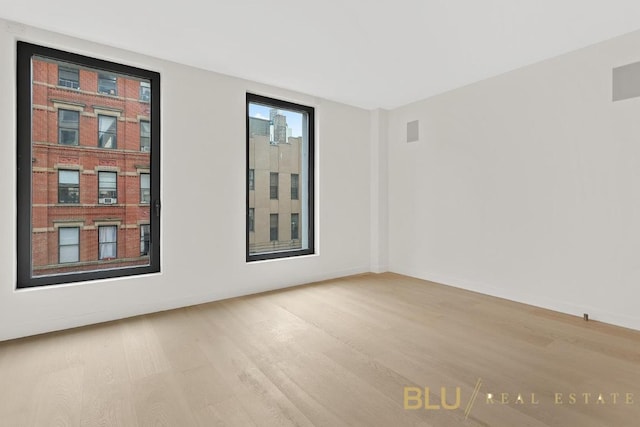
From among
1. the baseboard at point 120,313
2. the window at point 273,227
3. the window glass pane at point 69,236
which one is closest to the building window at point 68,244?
the window glass pane at point 69,236

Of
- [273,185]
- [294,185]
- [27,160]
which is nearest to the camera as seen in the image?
[27,160]

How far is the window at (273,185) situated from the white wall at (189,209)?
582mm

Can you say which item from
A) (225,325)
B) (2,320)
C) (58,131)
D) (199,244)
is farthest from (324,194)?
(2,320)

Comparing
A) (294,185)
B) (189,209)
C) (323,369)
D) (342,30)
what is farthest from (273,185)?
(323,369)

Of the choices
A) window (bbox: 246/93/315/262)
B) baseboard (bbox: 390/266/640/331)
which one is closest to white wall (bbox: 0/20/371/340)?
window (bbox: 246/93/315/262)

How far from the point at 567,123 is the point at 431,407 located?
117 inches

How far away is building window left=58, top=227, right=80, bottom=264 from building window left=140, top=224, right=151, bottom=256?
0.52 metres

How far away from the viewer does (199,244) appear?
339cm

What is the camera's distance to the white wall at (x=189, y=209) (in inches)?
99.3

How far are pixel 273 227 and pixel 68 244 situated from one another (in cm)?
218

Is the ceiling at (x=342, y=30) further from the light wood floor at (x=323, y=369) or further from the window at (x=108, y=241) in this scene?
the light wood floor at (x=323, y=369)

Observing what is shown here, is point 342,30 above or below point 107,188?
above

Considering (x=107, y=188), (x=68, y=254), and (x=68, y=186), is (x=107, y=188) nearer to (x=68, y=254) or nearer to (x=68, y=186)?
(x=68, y=186)

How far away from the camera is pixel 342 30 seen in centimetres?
266
